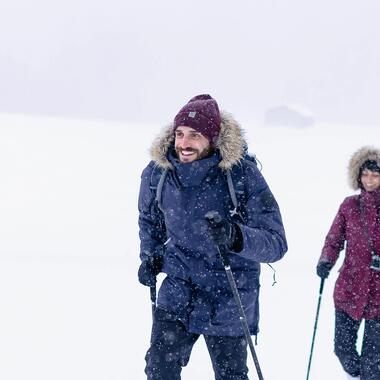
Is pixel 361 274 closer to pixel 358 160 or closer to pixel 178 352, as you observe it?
pixel 358 160

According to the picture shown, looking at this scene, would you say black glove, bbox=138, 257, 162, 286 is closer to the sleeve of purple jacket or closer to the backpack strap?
the backpack strap

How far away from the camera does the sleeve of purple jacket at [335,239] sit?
405 cm

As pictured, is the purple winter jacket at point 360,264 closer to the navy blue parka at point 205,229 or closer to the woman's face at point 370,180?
the woman's face at point 370,180

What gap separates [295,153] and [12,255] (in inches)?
532

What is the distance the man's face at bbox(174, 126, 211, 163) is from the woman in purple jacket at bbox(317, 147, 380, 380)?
1556 mm

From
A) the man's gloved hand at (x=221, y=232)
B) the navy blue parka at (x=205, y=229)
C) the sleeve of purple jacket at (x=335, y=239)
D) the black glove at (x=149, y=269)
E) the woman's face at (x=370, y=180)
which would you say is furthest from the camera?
the sleeve of purple jacket at (x=335, y=239)

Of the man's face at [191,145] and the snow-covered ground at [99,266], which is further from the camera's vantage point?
the snow-covered ground at [99,266]

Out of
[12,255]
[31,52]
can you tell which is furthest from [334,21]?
[12,255]

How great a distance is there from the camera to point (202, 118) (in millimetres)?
2852

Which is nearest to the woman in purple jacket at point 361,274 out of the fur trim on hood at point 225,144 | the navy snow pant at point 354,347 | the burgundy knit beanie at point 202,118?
the navy snow pant at point 354,347

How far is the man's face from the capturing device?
285 centimetres

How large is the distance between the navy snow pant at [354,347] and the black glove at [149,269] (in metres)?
1.55

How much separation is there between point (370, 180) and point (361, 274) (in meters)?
0.69

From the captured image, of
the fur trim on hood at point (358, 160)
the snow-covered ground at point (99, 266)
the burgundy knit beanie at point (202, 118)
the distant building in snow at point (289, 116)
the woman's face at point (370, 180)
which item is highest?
the distant building in snow at point (289, 116)
